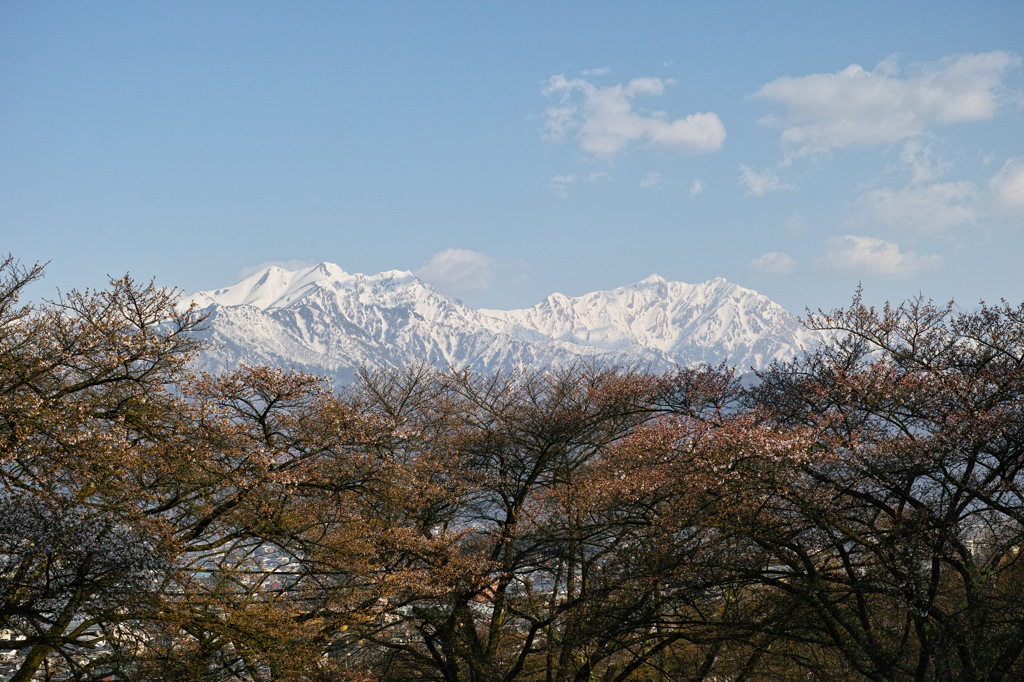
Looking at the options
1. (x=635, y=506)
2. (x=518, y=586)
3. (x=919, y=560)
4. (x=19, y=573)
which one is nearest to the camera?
(x=19, y=573)

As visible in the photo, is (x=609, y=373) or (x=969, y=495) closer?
(x=969, y=495)

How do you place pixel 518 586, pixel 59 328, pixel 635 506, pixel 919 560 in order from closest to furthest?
pixel 919 560, pixel 59 328, pixel 635 506, pixel 518 586

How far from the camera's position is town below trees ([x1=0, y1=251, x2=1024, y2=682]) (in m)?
11.3

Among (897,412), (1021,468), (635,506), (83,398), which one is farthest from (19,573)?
(1021,468)

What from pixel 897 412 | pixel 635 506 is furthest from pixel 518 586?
pixel 897 412

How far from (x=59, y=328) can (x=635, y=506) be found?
1082 cm

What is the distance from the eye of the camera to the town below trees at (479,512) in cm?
1130

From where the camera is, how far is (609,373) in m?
26.0

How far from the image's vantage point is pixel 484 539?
20.5 meters

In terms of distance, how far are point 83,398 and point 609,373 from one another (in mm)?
16050

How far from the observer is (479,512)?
19.4m

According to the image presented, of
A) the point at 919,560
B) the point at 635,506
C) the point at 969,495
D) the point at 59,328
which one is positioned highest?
the point at 59,328

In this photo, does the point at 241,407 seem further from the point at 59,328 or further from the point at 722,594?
the point at 722,594

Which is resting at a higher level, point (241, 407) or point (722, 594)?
point (241, 407)
